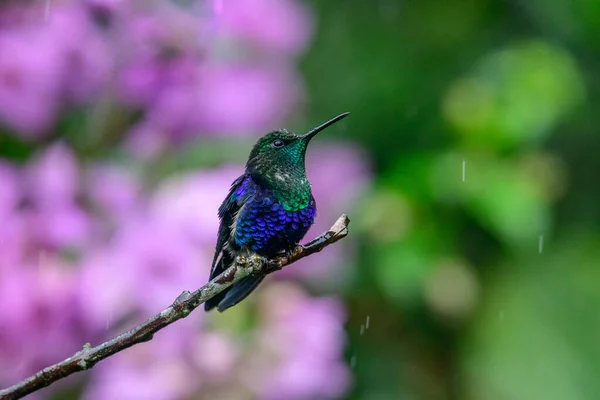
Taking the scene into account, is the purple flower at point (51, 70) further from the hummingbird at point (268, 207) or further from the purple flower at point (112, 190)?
the hummingbird at point (268, 207)

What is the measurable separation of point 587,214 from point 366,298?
0.54m

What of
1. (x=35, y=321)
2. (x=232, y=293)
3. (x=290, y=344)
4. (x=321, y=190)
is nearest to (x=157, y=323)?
(x=232, y=293)

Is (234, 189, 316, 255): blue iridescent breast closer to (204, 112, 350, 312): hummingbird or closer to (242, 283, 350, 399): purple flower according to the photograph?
(204, 112, 350, 312): hummingbird

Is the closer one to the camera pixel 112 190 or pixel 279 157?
pixel 279 157

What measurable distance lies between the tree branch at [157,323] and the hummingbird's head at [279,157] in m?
0.03

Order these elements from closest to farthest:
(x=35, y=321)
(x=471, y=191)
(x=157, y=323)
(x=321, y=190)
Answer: (x=157, y=323)
(x=35, y=321)
(x=321, y=190)
(x=471, y=191)

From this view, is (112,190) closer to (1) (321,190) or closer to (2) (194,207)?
(2) (194,207)

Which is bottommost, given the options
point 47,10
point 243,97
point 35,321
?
point 35,321

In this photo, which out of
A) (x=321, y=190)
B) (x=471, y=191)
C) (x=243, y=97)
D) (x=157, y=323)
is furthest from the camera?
(x=471, y=191)

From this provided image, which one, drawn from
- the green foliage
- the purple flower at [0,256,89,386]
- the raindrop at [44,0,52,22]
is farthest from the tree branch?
the green foliage

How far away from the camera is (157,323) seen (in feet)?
0.63

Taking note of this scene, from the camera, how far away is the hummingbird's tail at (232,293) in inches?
8.9

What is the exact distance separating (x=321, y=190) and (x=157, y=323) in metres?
0.82

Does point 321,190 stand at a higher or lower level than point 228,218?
lower
